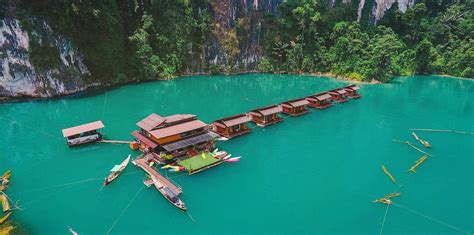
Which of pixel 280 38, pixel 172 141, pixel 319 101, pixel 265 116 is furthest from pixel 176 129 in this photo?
pixel 280 38

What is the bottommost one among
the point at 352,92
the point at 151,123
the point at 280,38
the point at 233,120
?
the point at 233,120

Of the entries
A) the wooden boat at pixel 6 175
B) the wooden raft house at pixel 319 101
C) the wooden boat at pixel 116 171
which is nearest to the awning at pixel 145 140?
the wooden boat at pixel 116 171

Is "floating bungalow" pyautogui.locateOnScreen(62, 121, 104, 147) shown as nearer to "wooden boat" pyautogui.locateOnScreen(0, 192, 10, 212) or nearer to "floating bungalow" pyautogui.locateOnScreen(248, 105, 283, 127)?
"wooden boat" pyautogui.locateOnScreen(0, 192, 10, 212)

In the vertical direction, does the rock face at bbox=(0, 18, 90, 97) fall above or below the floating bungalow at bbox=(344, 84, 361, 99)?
above

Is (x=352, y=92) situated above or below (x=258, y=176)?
above

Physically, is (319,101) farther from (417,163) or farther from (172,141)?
(172,141)

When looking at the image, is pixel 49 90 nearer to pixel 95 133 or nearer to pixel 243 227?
pixel 95 133

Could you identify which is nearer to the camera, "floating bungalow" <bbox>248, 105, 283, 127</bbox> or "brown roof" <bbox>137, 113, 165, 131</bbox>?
"brown roof" <bbox>137, 113, 165, 131</bbox>

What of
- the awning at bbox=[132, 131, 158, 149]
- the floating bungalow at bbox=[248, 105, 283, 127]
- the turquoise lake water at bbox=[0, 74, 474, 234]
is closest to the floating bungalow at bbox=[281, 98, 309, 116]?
the turquoise lake water at bbox=[0, 74, 474, 234]
